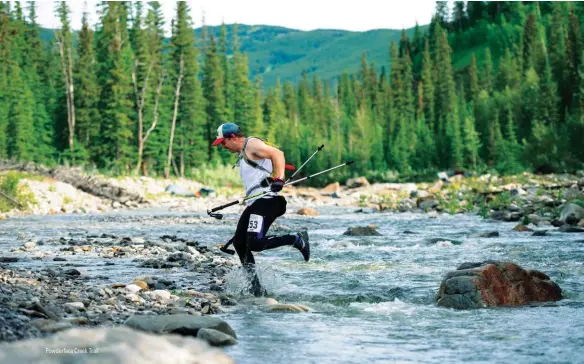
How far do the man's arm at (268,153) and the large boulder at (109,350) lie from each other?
5.02 m

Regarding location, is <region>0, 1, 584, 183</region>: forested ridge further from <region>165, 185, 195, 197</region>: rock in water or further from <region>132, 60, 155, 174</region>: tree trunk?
<region>165, 185, 195, 197</region>: rock in water

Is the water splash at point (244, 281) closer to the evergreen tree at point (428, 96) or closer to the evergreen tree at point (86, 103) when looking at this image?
the evergreen tree at point (86, 103)

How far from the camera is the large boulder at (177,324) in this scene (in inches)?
246

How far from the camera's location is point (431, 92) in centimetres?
10400

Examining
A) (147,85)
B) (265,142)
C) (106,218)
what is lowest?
(106,218)

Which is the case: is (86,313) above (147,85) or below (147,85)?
below

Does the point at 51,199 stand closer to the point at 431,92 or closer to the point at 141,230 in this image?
the point at 141,230

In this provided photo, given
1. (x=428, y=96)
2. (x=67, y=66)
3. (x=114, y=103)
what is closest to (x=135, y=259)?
(x=114, y=103)

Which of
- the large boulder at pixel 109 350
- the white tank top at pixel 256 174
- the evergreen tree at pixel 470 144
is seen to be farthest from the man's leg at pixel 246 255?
the evergreen tree at pixel 470 144

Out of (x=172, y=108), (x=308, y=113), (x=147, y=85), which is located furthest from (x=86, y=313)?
(x=308, y=113)

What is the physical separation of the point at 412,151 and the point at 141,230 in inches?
2308

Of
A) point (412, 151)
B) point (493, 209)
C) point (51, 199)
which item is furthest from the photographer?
point (412, 151)

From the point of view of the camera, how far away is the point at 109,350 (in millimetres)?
3564

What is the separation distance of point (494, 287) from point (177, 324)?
377 cm
